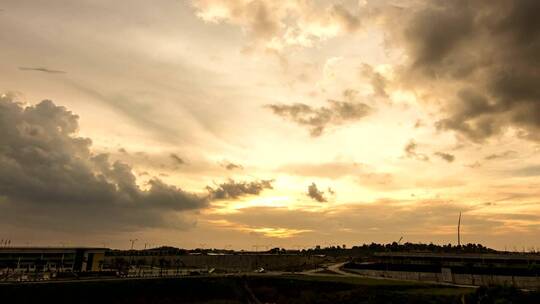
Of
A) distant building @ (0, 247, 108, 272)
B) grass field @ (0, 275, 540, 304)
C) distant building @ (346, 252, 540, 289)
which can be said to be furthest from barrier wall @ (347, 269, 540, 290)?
distant building @ (0, 247, 108, 272)

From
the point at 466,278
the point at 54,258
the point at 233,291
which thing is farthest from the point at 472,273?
the point at 54,258

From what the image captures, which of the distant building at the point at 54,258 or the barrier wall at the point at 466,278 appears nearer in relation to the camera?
the barrier wall at the point at 466,278

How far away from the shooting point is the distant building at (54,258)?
168500 mm

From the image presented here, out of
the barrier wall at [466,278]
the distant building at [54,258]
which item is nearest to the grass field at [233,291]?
the barrier wall at [466,278]

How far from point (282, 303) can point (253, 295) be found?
55.0 ft

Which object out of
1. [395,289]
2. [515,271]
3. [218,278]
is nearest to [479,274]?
[515,271]

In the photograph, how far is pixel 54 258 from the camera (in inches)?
6890

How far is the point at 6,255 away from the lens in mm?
166625

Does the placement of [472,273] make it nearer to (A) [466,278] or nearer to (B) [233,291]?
(A) [466,278]

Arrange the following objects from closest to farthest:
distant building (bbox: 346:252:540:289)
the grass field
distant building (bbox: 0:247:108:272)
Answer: the grass field < distant building (bbox: 346:252:540:289) < distant building (bbox: 0:247:108:272)

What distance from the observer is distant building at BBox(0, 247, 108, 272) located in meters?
168

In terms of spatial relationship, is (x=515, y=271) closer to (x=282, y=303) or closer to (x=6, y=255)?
(x=282, y=303)

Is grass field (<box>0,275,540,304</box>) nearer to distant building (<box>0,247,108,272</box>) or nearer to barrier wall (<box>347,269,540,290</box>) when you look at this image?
barrier wall (<box>347,269,540,290</box>)

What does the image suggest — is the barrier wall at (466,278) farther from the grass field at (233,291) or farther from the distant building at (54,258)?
the distant building at (54,258)
